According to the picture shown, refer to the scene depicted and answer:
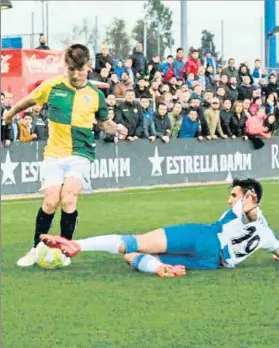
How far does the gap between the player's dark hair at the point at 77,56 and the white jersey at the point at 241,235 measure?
184 centimetres

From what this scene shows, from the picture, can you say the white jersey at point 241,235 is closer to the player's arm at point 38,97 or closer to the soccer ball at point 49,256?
the soccer ball at point 49,256

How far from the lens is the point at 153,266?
937 cm

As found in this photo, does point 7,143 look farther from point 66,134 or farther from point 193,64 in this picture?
point 193,64

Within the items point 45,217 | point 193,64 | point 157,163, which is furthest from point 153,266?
point 193,64

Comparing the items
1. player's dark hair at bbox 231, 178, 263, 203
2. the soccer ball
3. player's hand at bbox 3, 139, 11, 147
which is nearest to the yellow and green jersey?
the soccer ball

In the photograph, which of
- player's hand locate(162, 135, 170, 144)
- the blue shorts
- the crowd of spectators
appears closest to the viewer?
the blue shorts

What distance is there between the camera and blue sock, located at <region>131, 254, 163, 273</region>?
938 centimetres

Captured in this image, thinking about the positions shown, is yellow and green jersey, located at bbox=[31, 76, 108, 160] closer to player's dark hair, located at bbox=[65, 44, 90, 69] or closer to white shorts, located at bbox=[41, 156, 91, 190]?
white shorts, located at bbox=[41, 156, 91, 190]

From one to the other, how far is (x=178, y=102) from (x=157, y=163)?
5.65ft

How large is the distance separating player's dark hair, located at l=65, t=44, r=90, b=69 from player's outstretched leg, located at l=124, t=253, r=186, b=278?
1.73m

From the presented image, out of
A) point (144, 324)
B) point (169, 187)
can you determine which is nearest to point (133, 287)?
point (144, 324)

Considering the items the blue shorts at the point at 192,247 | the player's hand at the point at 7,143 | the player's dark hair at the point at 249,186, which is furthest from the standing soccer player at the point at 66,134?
the player's hand at the point at 7,143

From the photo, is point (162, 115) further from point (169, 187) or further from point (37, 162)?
point (37, 162)

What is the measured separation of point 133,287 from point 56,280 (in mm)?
788
